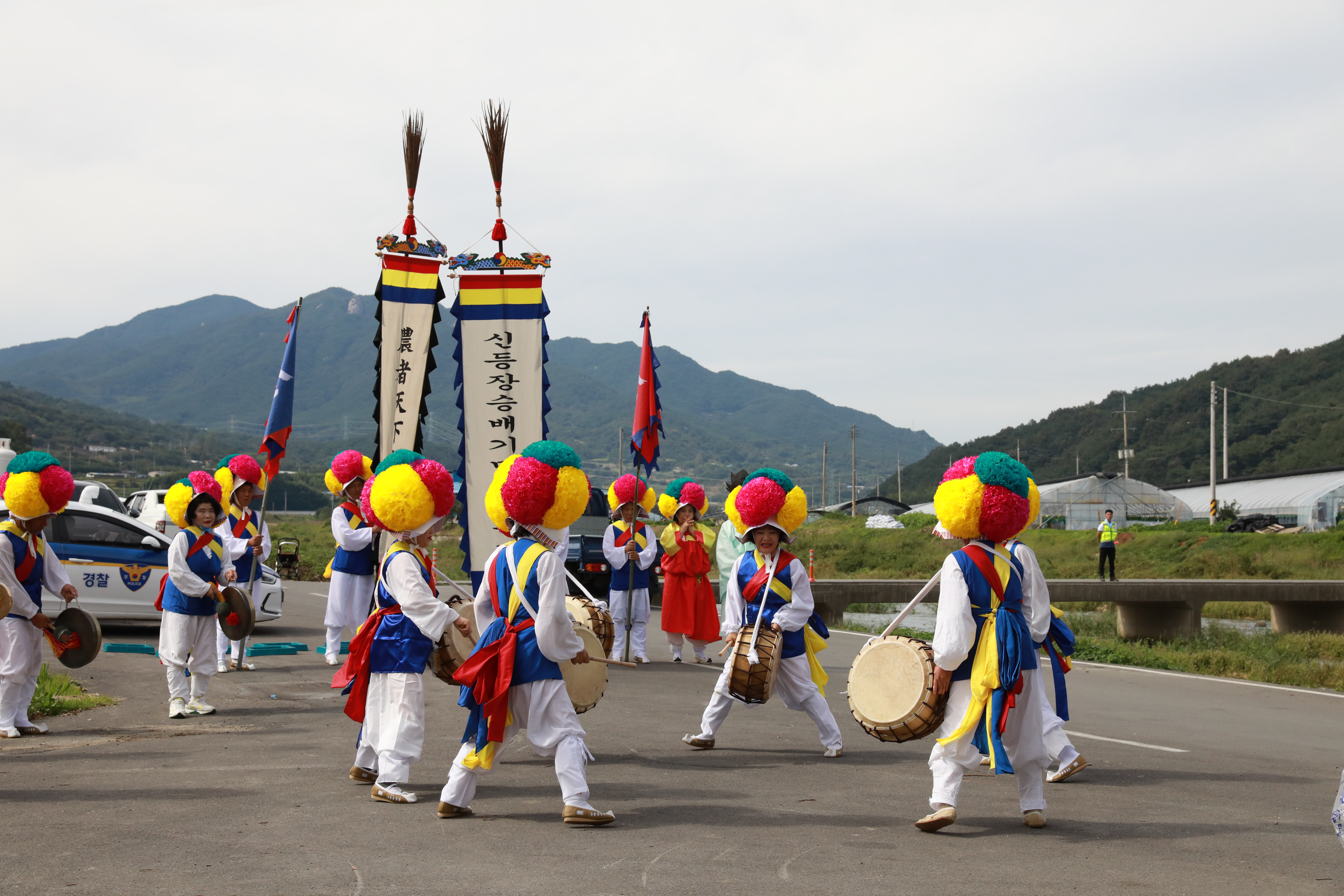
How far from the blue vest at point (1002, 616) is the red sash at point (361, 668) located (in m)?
3.16

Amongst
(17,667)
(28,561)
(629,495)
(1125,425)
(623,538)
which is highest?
(1125,425)

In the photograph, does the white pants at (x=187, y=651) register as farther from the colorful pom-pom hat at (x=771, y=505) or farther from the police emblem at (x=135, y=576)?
the police emblem at (x=135, y=576)

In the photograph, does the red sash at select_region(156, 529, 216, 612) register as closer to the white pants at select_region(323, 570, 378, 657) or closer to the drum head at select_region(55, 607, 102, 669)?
the drum head at select_region(55, 607, 102, 669)

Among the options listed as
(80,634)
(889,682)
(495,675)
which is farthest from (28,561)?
(889,682)

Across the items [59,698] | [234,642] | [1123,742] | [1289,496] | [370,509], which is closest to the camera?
[370,509]

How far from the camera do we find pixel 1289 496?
62.7 meters

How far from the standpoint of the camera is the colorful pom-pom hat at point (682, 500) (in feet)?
45.9

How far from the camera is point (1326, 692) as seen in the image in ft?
45.3

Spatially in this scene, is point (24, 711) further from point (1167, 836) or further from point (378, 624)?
point (1167, 836)

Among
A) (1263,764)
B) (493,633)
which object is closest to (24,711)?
(493,633)

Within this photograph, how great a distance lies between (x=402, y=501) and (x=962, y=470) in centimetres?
318

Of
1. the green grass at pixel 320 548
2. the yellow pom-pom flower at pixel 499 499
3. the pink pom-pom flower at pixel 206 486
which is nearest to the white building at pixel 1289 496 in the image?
the green grass at pixel 320 548

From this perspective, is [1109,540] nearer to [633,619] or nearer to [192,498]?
[633,619]

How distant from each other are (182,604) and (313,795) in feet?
11.1
